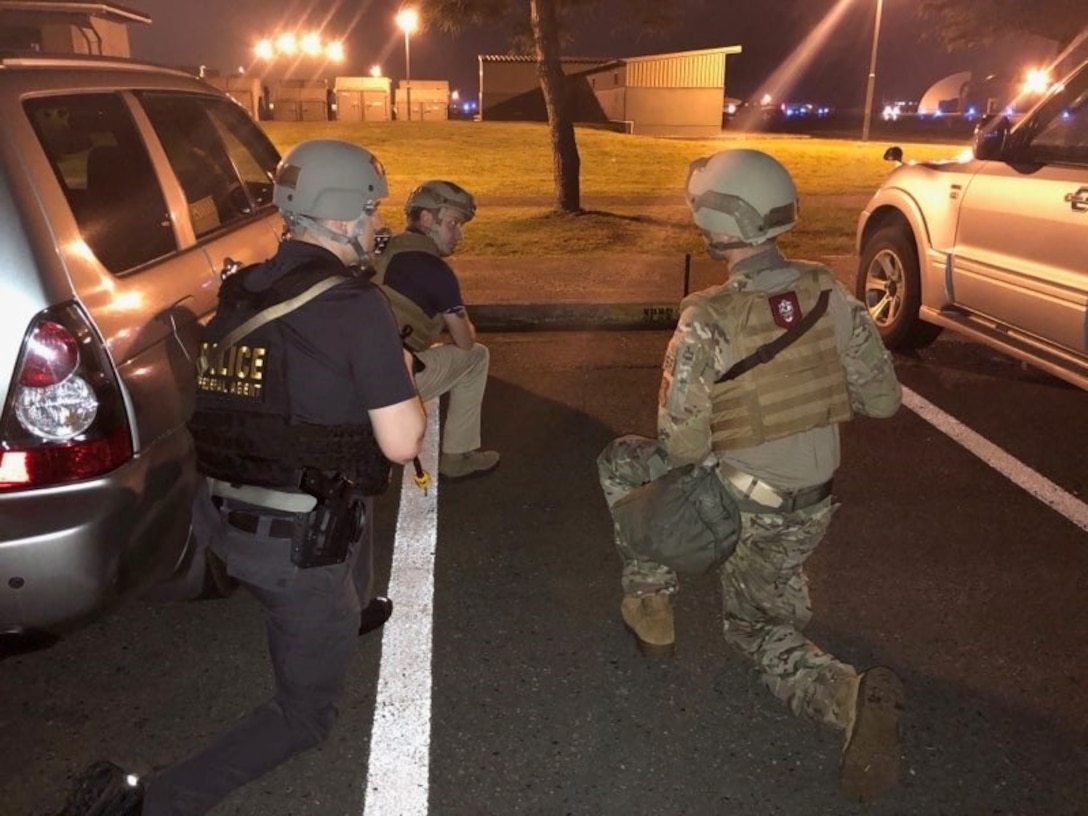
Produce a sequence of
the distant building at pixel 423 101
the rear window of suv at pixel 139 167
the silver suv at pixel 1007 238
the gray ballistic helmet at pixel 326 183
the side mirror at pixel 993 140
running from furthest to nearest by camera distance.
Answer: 1. the distant building at pixel 423 101
2. the side mirror at pixel 993 140
3. the silver suv at pixel 1007 238
4. the rear window of suv at pixel 139 167
5. the gray ballistic helmet at pixel 326 183

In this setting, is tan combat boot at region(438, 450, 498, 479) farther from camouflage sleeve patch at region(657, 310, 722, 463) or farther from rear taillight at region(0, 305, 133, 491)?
rear taillight at region(0, 305, 133, 491)

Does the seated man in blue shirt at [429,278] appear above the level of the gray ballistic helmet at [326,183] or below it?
below

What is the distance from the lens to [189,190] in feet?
12.1

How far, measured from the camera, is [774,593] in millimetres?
3090

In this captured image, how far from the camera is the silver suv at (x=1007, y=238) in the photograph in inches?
197

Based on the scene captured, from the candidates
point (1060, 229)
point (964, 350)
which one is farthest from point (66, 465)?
point (964, 350)

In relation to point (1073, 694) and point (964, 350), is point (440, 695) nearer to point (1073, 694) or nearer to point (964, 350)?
point (1073, 694)

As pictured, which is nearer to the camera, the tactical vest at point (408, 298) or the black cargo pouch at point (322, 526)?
the black cargo pouch at point (322, 526)

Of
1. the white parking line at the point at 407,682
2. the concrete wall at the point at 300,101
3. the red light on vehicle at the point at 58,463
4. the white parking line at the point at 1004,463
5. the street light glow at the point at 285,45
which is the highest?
the street light glow at the point at 285,45

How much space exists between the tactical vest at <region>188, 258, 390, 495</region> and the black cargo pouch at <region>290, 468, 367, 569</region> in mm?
32

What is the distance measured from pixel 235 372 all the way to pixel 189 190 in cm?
168

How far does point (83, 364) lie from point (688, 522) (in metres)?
1.74

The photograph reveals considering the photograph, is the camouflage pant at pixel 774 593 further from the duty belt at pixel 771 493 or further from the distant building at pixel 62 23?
the distant building at pixel 62 23

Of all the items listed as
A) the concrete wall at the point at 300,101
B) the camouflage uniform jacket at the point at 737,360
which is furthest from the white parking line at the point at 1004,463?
the concrete wall at the point at 300,101
